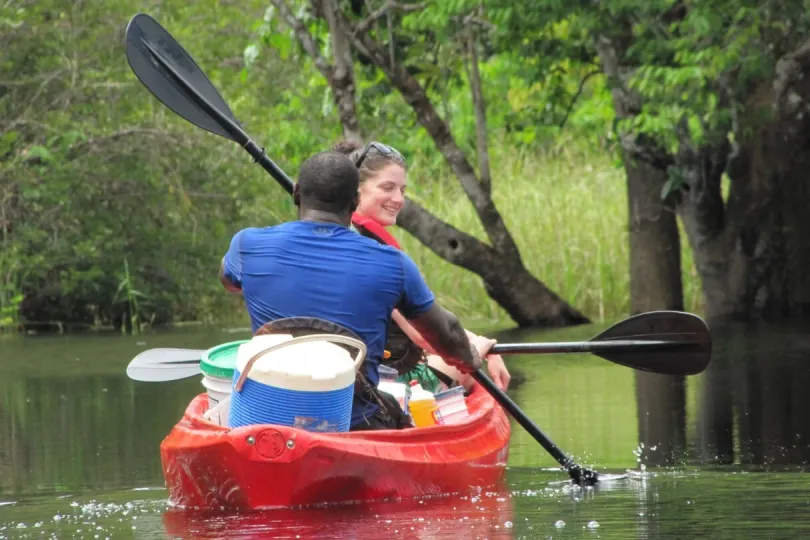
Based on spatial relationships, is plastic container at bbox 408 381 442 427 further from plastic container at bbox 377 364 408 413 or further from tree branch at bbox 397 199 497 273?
tree branch at bbox 397 199 497 273

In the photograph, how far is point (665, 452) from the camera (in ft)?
27.4

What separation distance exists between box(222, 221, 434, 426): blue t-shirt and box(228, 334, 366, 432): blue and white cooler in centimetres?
19

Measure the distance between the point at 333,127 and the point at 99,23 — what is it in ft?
12.5

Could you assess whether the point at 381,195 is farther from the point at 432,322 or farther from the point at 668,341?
the point at 668,341

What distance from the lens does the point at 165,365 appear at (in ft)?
25.7

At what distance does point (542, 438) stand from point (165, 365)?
1.69m

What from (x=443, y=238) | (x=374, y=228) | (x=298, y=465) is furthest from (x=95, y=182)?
(x=298, y=465)

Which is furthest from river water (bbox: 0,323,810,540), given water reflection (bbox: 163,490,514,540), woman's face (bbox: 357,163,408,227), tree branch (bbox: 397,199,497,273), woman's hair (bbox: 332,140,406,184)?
tree branch (bbox: 397,199,497,273)

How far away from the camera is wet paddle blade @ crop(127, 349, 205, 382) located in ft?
25.5

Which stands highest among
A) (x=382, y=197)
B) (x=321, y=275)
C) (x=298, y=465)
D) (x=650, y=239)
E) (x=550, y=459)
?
(x=382, y=197)

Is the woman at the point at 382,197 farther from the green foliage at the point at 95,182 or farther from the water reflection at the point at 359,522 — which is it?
the green foliage at the point at 95,182

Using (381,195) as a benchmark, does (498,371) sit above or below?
below

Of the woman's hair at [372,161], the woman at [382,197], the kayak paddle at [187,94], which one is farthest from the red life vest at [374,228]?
the kayak paddle at [187,94]

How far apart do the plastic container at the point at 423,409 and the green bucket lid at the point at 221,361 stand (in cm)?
94
